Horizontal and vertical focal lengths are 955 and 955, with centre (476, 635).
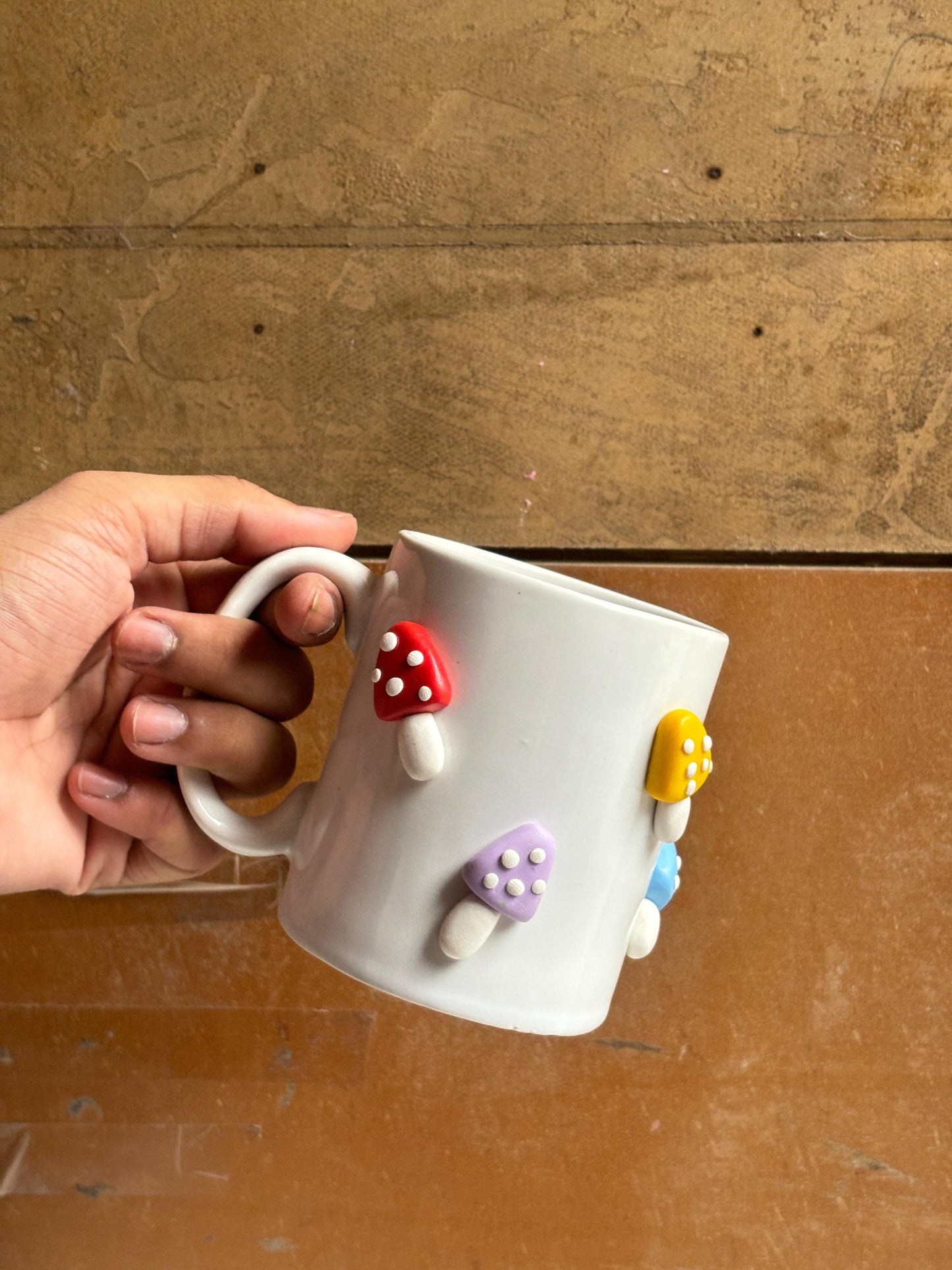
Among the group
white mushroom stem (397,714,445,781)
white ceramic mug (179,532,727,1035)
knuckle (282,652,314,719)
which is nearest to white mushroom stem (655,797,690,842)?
white ceramic mug (179,532,727,1035)

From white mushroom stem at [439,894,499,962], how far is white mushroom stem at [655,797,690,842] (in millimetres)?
90

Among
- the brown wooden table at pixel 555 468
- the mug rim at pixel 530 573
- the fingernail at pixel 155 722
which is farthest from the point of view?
the brown wooden table at pixel 555 468

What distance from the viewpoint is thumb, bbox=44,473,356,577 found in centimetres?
54

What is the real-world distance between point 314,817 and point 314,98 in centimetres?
51

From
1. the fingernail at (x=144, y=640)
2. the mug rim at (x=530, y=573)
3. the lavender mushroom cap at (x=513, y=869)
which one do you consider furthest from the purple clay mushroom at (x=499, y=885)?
the fingernail at (x=144, y=640)

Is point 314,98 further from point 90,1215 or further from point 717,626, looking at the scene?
point 90,1215

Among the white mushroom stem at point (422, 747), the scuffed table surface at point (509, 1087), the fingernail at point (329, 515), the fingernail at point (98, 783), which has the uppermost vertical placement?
the fingernail at point (329, 515)

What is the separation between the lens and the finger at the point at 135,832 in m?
0.57

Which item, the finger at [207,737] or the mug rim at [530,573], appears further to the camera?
the finger at [207,737]

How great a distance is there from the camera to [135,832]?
58 cm

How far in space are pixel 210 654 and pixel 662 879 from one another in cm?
28

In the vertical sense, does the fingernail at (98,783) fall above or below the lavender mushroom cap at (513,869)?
below

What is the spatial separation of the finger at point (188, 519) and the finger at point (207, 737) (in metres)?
0.10

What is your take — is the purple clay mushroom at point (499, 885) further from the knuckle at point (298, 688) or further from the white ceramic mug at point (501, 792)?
the knuckle at point (298, 688)
